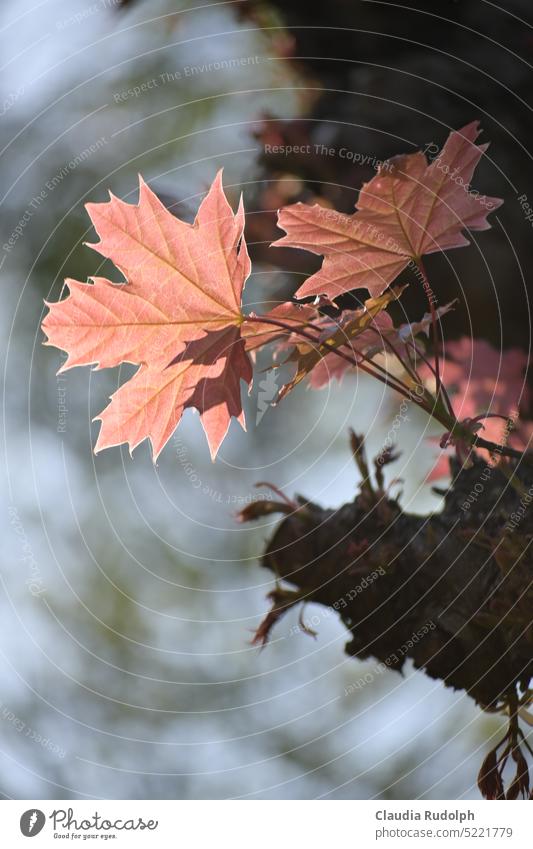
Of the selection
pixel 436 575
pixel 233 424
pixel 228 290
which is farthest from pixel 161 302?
pixel 233 424

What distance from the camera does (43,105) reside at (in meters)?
0.64

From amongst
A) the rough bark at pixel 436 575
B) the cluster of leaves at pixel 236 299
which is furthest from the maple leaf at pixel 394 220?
the rough bark at pixel 436 575

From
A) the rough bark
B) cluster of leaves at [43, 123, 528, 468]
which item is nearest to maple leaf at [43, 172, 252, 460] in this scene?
cluster of leaves at [43, 123, 528, 468]

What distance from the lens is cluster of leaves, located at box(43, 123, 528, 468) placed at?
0.33 m

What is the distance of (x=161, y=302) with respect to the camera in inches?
13.3

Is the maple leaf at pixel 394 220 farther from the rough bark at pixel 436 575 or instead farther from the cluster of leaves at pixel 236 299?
the rough bark at pixel 436 575

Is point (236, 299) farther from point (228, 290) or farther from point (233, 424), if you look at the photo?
point (233, 424)

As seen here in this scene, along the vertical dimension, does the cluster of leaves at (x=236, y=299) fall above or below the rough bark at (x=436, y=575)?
above

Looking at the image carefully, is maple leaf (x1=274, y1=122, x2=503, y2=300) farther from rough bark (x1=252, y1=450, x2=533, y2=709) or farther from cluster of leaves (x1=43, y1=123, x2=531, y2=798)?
rough bark (x1=252, y1=450, x2=533, y2=709)

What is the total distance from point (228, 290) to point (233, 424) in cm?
37

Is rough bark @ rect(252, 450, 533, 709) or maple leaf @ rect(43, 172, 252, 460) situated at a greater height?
maple leaf @ rect(43, 172, 252, 460)

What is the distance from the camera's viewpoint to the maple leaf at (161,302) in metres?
0.34
